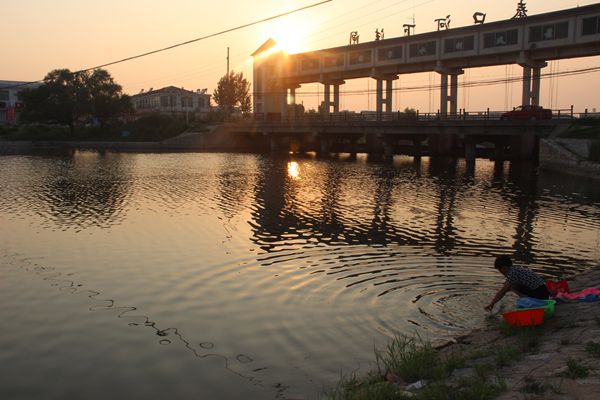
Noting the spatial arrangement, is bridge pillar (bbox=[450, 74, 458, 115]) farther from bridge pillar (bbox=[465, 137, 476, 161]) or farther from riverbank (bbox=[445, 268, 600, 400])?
riverbank (bbox=[445, 268, 600, 400])

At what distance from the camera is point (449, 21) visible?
7112cm

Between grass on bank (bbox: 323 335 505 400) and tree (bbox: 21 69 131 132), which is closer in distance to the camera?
grass on bank (bbox: 323 335 505 400)

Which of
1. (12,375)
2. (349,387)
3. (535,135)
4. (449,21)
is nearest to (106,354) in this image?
(12,375)

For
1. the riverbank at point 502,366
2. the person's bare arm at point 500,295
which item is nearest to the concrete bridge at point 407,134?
the person's bare arm at point 500,295

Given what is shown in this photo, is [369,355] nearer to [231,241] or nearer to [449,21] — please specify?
[231,241]

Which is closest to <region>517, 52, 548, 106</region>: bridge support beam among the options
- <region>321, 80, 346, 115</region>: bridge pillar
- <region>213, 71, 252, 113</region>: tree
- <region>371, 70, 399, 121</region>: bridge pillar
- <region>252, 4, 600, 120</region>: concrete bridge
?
<region>252, 4, 600, 120</region>: concrete bridge

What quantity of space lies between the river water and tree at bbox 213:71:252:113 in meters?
99.2

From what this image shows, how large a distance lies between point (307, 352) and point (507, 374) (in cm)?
364

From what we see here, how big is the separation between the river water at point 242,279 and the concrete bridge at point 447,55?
1317 inches

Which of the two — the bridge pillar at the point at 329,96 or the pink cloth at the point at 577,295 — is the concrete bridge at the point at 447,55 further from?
the pink cloth at the point at 577,295

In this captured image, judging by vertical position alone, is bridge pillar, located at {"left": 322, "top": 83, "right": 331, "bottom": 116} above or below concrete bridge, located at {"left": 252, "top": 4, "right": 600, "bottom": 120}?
below

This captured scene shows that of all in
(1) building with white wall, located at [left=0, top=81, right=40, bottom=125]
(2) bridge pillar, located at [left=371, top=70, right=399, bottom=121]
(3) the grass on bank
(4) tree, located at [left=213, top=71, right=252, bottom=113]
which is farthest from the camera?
(1) building with white wall, located at [left=0, top=81, right=40, bottom=125]

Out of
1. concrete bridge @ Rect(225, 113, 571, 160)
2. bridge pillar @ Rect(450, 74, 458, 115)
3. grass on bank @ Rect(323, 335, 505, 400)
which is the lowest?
grass on bank @ Rect(323, 335, 505, 400)

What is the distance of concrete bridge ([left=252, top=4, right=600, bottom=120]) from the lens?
190ft
